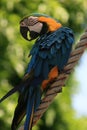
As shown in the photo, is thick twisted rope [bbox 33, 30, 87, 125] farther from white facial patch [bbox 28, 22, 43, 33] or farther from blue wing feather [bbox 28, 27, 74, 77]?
white facial patch [bbox 28, 22, 43, 33]

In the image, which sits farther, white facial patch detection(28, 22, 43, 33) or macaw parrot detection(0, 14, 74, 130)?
white facial patch detection(28, 22, 43, 33)

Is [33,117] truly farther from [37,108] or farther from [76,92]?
[76,92]

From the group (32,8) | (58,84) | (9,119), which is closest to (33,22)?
(58,84)

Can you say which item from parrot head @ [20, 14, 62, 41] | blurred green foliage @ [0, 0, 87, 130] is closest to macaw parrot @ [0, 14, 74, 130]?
parrot head @ [20, 14, 62, 41]

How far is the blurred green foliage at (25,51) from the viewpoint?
19.0ft

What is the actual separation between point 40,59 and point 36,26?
0.74 feet

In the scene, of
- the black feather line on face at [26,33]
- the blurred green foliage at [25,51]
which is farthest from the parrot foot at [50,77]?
the blurred green foliage at [25,51]

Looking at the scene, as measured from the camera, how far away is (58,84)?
10.3 ft

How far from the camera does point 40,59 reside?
3373 mm

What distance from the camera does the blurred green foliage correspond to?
578 cm

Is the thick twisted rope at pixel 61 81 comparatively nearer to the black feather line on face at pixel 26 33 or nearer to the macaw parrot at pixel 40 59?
the macaw parrot at pixel 40 59

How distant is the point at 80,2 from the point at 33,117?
11.4 ft

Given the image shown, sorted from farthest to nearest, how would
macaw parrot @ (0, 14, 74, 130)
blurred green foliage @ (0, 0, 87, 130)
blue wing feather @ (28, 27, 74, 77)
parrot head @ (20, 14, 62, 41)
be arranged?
blurred green foliage @ (0, 0, 87, 130), parrot head @ (20, 14, 62, 41), blue wing feather @ (28, 27, 74, 77), macaw parrot @ (0, 14, 74, 130)

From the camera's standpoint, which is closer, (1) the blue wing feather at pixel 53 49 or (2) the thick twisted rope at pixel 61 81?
(2) the thick twisted rope at pixel 61 81
